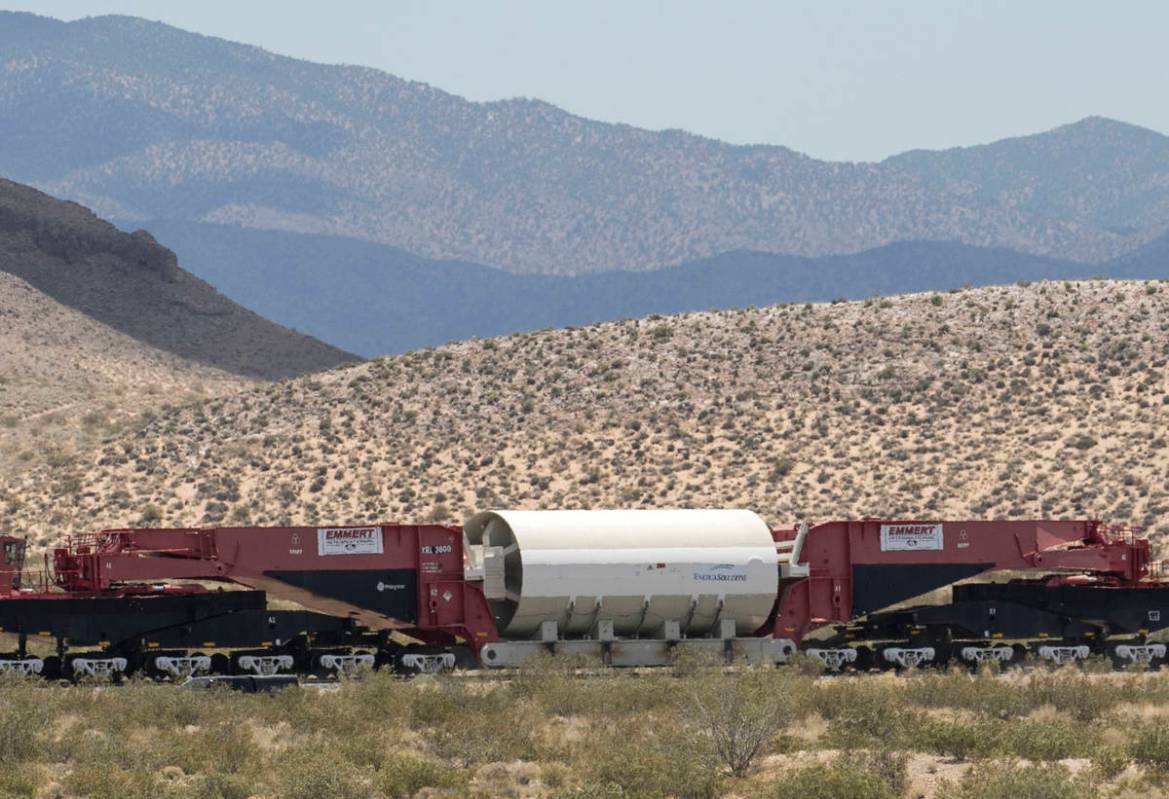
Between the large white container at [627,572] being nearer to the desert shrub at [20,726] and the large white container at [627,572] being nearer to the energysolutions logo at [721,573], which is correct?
the energysolutions logo at [721,573]

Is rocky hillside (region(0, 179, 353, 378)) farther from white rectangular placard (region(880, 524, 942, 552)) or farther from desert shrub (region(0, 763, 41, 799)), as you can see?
desert shrub (region(0, 763, 41, 799))

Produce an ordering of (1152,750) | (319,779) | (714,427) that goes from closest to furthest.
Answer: (319,779) → (1152,750) → (714,427)

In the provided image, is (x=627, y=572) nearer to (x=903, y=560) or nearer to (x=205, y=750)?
(x=903, y=560)

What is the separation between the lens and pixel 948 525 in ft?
131

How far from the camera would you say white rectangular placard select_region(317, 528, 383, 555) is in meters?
37.9

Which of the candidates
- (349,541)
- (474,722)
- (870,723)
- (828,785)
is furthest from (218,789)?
(349,541)

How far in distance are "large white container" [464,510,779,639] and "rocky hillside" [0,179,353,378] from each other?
252ft

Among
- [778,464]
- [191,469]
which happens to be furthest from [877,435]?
[191,469]

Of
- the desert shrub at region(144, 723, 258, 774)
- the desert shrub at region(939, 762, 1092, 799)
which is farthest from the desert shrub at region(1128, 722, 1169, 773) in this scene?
the desert shrub at region(144, 723, 258, 774)

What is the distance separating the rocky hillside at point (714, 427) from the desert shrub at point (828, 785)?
147ft

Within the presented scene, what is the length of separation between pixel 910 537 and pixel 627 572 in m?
5.80

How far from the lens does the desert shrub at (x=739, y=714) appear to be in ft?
86.7

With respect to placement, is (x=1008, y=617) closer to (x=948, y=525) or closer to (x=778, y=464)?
(x=948, y=525)

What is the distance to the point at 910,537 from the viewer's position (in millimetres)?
39812
